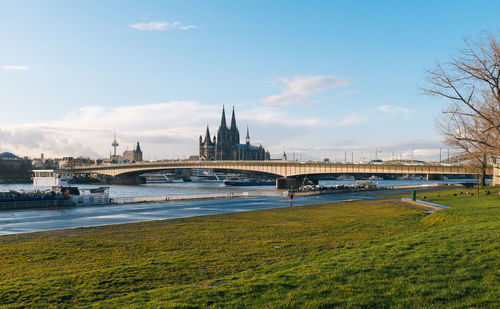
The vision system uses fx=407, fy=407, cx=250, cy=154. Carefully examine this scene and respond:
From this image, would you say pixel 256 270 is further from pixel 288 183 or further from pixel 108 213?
pixel 288 183

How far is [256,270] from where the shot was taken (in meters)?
14.3

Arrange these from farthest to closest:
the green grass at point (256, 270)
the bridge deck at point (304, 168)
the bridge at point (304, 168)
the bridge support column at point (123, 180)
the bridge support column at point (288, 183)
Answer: the bridge support column at point (123, 180)
the bridge support column at point (288, 183)
the bridge deck at point (304, 168)
the bridge at point (304, 168)
the green grass at point (256, 270)

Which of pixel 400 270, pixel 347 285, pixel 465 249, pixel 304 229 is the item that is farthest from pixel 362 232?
pixel 347 285

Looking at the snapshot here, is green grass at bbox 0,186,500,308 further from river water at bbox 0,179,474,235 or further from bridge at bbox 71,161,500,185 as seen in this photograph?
bridge at bbox 71,161,500,185

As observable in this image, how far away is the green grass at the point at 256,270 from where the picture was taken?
10.1 m

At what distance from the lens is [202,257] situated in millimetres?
17875

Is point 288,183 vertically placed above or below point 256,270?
below

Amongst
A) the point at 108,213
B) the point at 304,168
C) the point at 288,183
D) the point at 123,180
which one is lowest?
the point at 108,213

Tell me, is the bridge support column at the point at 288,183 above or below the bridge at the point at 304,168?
below

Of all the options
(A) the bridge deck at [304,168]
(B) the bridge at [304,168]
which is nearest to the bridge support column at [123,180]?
(B) the bridge at [304,168]

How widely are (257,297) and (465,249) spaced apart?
907 cm

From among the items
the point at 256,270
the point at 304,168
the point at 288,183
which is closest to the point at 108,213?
the point at 256,270

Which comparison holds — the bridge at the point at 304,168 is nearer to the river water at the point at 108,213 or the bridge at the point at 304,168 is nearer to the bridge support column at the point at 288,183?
the bridge support column at the point at 288,183

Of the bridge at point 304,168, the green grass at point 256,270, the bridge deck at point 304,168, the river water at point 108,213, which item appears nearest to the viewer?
the green grass at point 256,270
